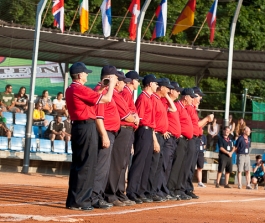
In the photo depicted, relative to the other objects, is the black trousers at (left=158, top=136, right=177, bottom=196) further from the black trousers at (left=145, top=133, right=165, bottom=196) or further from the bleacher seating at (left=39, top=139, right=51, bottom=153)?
the bleacher seating at (left=39, top=139, right=51, bottom=153)

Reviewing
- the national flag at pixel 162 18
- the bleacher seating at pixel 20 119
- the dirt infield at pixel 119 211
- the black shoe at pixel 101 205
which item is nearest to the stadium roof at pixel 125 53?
the national flag at pixel 162 18

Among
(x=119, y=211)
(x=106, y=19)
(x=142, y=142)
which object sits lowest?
(x=119, y=211)

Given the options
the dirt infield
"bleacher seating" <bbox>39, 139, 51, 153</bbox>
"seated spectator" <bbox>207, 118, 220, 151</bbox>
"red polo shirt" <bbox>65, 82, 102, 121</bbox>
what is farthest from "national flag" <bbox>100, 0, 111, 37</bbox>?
"red polo shirt" <bbox>65, 82, 102, 121</bbox>

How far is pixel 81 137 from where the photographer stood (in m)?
11.3

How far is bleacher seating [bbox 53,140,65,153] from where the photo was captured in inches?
1021

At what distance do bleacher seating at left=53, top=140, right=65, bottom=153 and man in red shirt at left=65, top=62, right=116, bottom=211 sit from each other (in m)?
14.5

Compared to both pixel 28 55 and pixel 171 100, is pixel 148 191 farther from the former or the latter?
pixel 28 55

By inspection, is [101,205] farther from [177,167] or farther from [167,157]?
[177,167]

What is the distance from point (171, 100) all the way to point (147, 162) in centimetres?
155

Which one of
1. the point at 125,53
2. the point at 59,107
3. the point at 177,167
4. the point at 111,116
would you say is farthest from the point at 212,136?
the point at 111,116

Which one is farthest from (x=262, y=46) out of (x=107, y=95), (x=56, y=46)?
(x=107, y=95)

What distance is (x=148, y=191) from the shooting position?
14.6 m

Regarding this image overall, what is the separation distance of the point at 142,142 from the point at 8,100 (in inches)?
498

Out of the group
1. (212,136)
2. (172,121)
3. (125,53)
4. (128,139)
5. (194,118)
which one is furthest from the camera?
(212,136)
